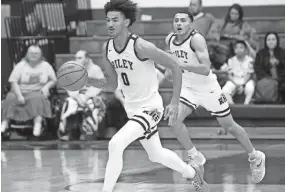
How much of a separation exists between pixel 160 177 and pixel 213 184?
925 mm

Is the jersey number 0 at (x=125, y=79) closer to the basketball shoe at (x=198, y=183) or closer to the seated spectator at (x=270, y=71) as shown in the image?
the basketball shoe at (x=198, y=183)

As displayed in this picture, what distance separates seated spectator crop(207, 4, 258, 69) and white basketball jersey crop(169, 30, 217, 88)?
4778 millimetres

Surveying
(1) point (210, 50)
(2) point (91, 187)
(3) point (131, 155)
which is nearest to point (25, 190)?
(2) point (91, 187)

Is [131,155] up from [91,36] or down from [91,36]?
down

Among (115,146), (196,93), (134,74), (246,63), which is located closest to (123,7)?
(134,74)

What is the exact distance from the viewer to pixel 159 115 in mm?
7871

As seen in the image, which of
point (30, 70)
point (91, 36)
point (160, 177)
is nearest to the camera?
point (160, 177)

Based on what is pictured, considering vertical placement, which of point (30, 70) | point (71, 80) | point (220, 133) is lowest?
point (220, 133)

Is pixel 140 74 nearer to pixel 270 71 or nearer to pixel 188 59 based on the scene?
pixel 188 59

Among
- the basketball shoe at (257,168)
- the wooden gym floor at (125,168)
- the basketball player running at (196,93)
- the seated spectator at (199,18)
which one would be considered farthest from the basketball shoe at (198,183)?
the seated spectator at (199,18)

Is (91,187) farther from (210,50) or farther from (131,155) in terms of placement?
(210,50)

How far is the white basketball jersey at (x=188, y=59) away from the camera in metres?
9.65

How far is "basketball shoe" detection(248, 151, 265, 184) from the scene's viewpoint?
30.5ft

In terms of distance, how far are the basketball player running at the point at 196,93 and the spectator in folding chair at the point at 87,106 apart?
437 cm
